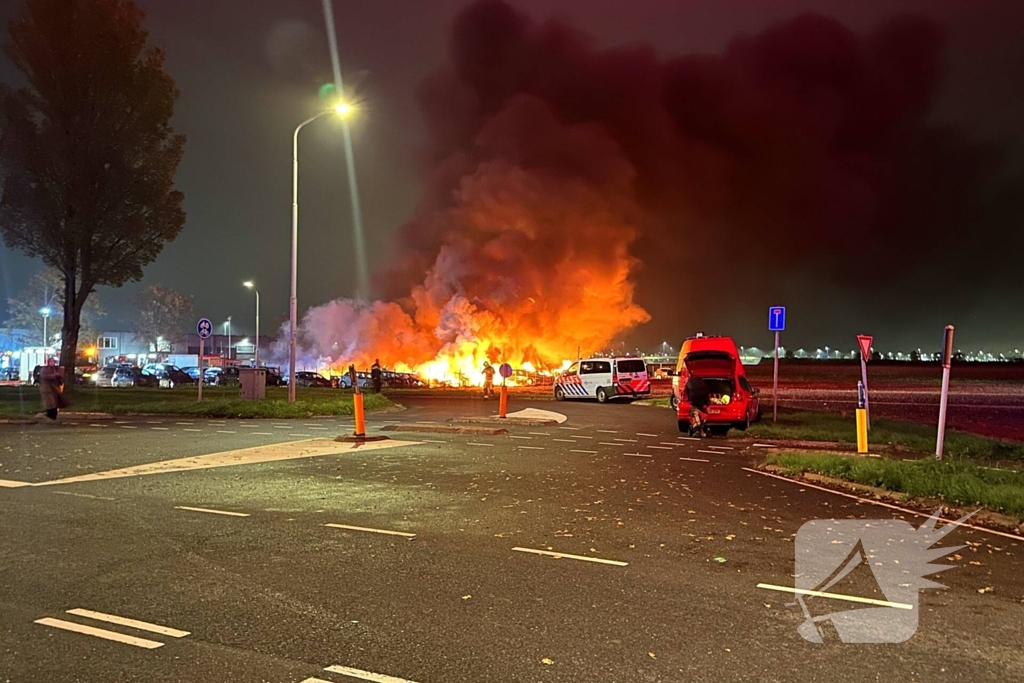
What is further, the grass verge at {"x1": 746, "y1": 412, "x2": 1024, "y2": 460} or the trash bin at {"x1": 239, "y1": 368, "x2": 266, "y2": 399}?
the trash bin at {"x1": 239, "y1": 368, "x2": 266, "y2": 399}

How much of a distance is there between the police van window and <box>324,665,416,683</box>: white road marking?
30.9 metres

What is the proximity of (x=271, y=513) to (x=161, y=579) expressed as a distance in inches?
101

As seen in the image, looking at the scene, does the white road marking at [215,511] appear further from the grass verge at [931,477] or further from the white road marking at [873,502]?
the grass verge at [931,477]

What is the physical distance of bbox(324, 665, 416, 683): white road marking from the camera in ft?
13.6

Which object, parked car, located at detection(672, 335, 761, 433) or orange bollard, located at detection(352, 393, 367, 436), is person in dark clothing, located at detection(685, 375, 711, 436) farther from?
orange bollard, located at detection(352, 393, 367, 436)

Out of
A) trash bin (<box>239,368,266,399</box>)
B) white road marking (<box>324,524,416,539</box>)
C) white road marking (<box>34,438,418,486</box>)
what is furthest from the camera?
trash bin (<box>239,368,266,399</box>)

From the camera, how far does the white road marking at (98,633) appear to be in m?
4.66

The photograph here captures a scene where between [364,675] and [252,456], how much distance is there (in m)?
9.98

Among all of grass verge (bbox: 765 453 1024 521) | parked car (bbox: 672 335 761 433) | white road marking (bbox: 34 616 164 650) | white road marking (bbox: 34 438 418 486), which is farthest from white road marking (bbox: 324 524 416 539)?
parked car (bbox: 672 335 761 433)

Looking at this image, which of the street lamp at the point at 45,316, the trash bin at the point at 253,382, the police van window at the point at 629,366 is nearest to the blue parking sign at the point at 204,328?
the trash bin at the point at 253,382

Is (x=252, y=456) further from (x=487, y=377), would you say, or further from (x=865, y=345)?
(x=487, y=377)

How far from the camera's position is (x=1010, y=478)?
10367 millimetres

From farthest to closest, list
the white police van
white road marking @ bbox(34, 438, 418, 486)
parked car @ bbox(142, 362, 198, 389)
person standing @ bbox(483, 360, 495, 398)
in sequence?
parked car @ bbox(142, 362, 198, 389)
the white police van
person standing @ bbox(483, 360, 495, 398)
white road marking @ bbox(34, 438, 418, 486)

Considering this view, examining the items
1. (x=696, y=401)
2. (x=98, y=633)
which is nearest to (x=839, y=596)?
(x=98, y=633)
